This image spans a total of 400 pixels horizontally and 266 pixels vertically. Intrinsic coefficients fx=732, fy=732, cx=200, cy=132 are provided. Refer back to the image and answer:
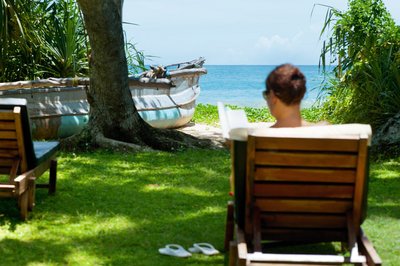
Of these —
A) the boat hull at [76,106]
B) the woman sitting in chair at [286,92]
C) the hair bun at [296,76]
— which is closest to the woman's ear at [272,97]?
the woman sitting in chair at [286,92]

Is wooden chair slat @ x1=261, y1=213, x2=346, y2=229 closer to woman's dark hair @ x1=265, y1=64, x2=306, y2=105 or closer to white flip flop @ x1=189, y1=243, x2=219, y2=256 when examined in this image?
woman's dark hair @ x1=265, y1=64, x2=306, y2=105

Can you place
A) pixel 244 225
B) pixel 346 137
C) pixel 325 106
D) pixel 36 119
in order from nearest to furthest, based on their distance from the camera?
pixel 346 137 < pixel 244 225 < pixel 36 119 < pixel 325 106

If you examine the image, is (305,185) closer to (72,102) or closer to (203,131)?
(72,102)

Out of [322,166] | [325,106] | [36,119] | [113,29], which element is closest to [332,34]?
[325,106]

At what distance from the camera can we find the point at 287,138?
402 cm

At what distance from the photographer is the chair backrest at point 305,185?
4.05 meters

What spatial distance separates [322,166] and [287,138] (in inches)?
11.1

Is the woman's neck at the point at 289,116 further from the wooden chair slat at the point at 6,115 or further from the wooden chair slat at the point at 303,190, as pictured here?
the wooden chair slat at the point at 6,115

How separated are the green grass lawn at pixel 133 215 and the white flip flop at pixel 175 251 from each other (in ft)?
0.16

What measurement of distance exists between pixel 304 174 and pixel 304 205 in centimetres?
20

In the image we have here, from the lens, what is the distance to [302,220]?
4.29 meters

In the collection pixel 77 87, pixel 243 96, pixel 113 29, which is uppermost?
pixel 113 29

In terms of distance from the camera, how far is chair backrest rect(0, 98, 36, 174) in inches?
229

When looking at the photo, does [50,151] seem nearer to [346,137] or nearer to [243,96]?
[346,137]
